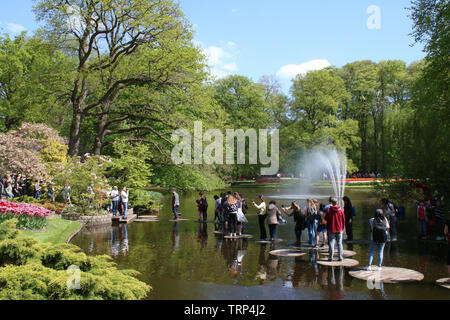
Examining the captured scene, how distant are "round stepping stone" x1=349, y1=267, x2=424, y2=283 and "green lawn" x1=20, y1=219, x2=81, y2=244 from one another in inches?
383

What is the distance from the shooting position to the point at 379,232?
9.99 m

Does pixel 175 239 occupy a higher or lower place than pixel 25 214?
lower

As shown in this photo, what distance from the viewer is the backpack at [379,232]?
995 centimetres

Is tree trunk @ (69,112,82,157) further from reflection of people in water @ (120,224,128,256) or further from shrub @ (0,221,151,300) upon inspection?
shrub @ (0,221,151,300)

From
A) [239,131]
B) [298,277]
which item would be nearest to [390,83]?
[239,131]

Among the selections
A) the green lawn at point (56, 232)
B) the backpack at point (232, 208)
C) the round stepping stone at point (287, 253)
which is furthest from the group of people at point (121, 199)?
the round stepping stone at point (287, 253)

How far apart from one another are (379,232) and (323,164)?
50.5m

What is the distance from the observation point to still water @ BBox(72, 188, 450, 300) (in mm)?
8172

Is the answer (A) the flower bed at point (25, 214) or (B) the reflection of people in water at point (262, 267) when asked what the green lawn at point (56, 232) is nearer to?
(A) the flower bed at point (25, 214)

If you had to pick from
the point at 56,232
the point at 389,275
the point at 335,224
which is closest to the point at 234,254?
the point at 335,224

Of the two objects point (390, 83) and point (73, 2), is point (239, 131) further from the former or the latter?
point (73, 2)

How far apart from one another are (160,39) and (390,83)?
46.2 m

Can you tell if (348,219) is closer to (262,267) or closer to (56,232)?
(262,267)

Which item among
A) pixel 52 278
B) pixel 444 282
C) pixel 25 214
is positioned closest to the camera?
pixel 52 278
